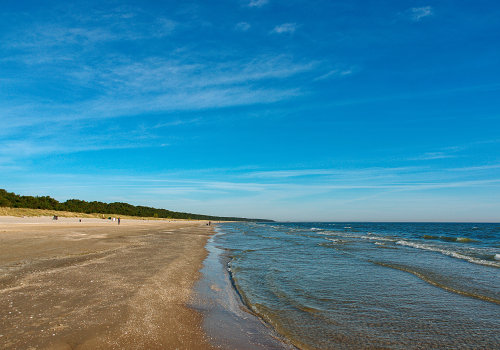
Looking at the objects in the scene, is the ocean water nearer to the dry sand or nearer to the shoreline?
the shoreline

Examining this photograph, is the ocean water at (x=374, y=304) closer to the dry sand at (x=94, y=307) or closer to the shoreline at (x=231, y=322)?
the shoreline at (x=231, y=322)

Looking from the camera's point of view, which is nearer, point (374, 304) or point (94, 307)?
point (94, 307)

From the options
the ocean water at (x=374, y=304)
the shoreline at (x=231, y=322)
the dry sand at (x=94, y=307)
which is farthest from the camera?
the ocean water at (x=374, y=304)

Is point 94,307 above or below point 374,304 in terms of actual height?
above

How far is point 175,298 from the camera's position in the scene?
9.05 meters

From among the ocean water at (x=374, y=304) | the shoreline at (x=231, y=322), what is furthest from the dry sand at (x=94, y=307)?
the ocean water at (x=374, y=304)

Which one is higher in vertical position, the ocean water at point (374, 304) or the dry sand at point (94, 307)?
the dry sand at point (94, 307)

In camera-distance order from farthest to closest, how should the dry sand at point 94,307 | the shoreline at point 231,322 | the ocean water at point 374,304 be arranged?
the ocean water at point 374,304, the shoreline at point 231,322, the dry sand at point 94,307

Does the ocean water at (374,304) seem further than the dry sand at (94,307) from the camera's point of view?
Yes

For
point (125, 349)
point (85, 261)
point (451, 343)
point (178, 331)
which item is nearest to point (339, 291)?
point (451, 343)

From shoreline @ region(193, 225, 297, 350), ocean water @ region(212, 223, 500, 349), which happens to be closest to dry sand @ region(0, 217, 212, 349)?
shoreline @ region(193, 225, 297, 350)

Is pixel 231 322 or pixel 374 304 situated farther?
pixel 374 304

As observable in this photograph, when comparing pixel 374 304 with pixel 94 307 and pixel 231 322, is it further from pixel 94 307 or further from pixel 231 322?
pixel 94 307

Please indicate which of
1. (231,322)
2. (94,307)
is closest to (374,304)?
(231,322)
